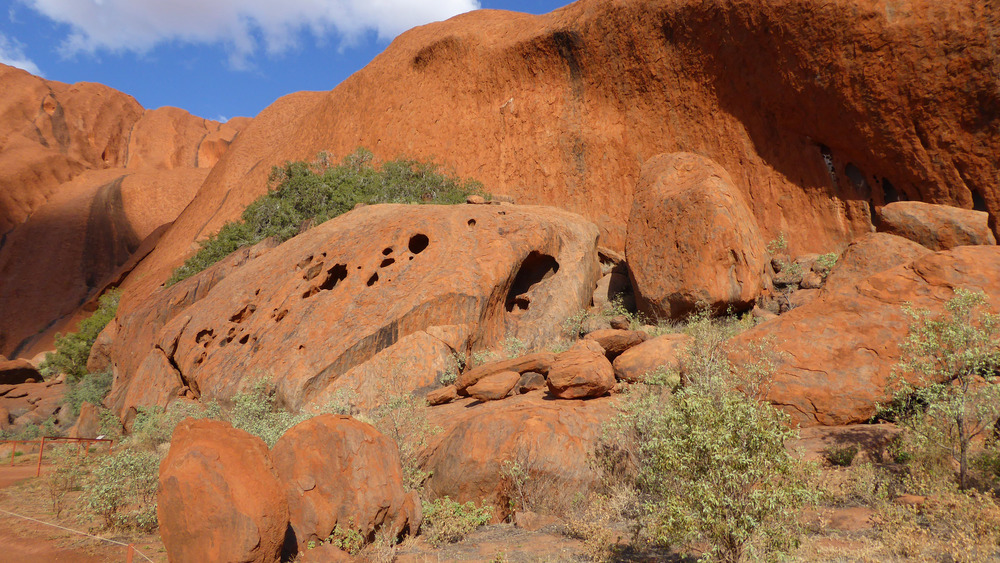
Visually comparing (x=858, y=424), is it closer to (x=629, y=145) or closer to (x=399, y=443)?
(x=399, y=443)

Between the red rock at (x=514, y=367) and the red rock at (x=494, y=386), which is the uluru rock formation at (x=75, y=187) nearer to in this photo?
the red rock at (x=514, y=367)

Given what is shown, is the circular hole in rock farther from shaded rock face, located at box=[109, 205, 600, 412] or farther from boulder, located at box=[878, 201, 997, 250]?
boulder, located at box=[878, 201, 997, 250]

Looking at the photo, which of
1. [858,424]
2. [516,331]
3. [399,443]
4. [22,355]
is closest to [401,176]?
[516,331]

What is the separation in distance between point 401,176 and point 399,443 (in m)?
16.4

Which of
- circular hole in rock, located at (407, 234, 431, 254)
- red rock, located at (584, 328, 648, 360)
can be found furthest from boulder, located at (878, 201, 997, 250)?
circular hole in rock, located at (407, 234, 431, 254)

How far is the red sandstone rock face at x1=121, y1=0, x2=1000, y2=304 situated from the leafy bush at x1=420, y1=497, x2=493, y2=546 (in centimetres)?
1362

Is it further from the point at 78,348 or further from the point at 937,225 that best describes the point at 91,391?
the point at 937,225

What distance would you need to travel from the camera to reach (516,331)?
12.0 metres

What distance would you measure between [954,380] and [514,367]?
17.6ft

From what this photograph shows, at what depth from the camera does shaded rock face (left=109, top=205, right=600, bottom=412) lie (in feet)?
33.3

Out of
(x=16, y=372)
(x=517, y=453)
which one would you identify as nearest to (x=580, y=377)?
(x=517, y=453)

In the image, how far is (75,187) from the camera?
152 ft

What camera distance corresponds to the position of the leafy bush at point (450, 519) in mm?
5516

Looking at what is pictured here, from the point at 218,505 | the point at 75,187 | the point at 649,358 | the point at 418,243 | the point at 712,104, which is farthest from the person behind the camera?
the point at 75,187
